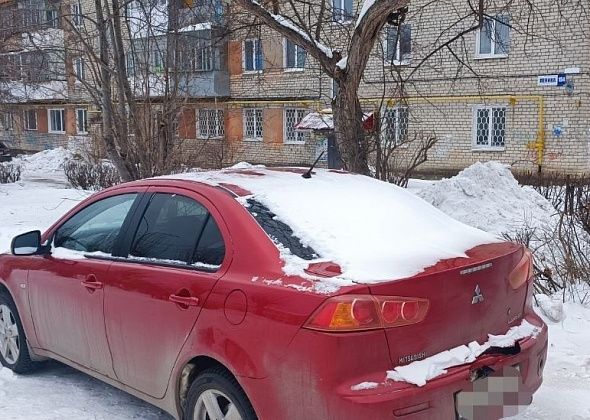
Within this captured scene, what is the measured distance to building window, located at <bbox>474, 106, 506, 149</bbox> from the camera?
21.0 meters

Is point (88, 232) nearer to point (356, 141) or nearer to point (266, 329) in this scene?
point (266, 329)

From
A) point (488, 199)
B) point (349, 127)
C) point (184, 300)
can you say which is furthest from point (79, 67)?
point (184, 300)

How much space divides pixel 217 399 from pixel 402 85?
660cm

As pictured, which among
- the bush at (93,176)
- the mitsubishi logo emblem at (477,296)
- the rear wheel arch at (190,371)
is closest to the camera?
the mitsubishi logo emblem at (477,296)

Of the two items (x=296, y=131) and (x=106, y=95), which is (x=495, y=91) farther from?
(x=106, y=95)

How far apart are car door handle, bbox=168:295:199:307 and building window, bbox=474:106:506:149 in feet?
63.9

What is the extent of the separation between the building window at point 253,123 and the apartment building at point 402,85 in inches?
1.7

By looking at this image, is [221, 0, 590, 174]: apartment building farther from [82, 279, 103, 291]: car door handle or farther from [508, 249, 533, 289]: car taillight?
[82, 279, 103, 291]: car door handle

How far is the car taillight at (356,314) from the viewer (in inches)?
97.0

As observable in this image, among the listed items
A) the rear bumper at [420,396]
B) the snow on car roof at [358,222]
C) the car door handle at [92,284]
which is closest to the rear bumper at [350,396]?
the rear bumper at [420,396]

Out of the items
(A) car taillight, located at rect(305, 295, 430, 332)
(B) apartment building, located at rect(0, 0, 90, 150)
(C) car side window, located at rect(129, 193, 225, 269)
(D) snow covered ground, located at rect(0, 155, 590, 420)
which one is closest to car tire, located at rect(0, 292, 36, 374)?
(D) snow covered ground, located at rect(0, 155, 590, 420)

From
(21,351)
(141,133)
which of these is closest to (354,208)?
(21,351)

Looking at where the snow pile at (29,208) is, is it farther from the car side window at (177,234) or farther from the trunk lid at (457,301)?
the trunk lid at (457,301)

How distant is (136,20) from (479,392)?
30.9ft
